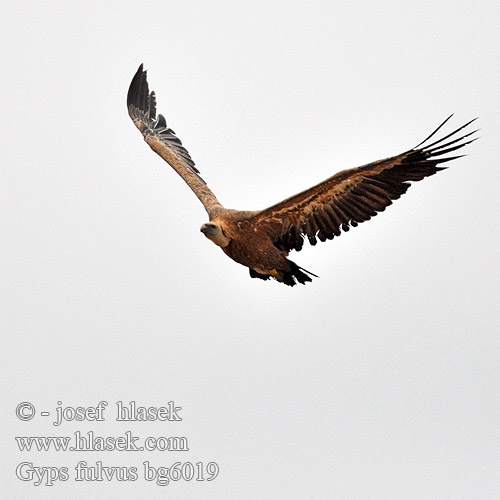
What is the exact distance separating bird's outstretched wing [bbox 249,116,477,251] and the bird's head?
0.53 meters

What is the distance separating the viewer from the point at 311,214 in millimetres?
17719

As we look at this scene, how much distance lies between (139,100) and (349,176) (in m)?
8.47

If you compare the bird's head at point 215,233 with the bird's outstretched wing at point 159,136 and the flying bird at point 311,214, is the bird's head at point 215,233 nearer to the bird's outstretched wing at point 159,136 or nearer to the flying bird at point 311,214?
the flying bird at point 311,214

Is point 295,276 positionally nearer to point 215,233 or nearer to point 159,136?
point 215,233

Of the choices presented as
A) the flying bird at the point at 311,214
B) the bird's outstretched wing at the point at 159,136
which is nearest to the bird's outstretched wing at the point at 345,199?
the flying bird at the point at 311,214

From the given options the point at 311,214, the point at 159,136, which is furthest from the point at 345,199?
the point at 159,136

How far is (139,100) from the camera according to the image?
79.1ft

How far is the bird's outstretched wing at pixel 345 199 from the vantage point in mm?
16422

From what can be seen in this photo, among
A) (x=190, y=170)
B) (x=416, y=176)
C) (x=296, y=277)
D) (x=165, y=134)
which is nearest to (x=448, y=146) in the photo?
(x=416, y=176)

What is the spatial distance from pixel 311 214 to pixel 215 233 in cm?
156

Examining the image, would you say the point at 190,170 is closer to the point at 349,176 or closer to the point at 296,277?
the point at 296,277

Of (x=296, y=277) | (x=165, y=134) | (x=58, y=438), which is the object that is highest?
(x=165, y=134)

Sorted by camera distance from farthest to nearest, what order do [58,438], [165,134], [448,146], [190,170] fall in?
[165,134] → [190,170] → [58,438] → [448,146]

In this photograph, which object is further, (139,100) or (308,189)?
(139,100)
